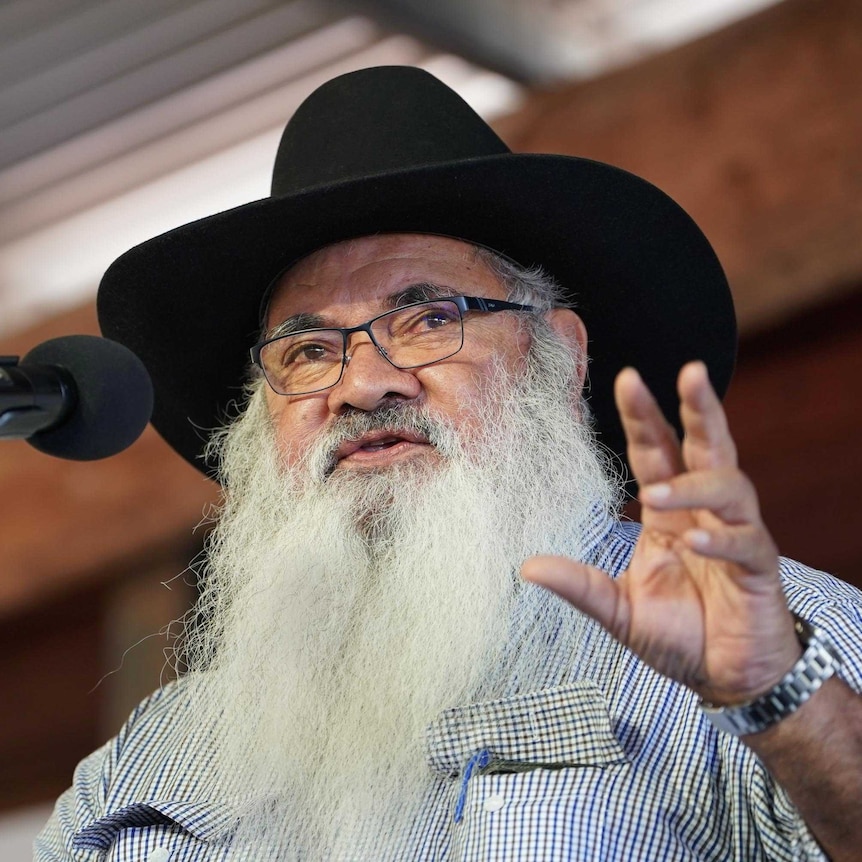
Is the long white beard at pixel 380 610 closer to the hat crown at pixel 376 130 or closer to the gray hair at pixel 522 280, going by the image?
the gray hair at pixel 522 280

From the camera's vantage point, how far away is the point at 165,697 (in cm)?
240

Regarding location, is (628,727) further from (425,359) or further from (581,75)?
(581,75)

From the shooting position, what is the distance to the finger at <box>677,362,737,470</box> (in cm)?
120

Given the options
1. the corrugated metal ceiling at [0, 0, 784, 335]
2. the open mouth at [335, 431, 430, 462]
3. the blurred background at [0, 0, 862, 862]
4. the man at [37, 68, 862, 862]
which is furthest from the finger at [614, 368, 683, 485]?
the corrugated metal ceiling at [0, 0, 784, 335]

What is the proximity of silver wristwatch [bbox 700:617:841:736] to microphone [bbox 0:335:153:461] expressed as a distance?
2.68 feet

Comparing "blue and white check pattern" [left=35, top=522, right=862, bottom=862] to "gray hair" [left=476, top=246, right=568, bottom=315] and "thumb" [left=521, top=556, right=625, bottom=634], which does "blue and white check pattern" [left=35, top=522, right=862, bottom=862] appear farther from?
"gray hair" [left=476, top=246, right=568, bottom=315]

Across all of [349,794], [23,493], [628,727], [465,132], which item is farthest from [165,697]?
[23,493]

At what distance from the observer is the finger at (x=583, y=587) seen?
1284mm

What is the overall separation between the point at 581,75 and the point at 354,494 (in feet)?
6.68

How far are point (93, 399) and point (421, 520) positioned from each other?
71cm

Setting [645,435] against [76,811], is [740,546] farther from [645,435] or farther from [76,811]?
[76,811]

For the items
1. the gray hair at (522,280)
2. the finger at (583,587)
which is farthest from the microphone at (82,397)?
the gray hair at (522,280)

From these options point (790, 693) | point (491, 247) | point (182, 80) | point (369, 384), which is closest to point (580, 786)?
point (790, 693)

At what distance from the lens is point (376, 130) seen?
7.71 ft
